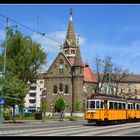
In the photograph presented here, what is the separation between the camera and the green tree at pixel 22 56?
6050cm

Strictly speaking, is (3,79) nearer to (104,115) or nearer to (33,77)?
(104,115)

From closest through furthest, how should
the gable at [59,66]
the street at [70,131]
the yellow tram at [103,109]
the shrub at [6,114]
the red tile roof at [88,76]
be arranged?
1. the street at [70,131]
2. the yellow tram at [103,109]
3. the shrub at [6,114]
4. the gable at [59,66]
5. the red tile roof at [88,76]

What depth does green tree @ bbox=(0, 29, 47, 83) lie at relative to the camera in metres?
60.5

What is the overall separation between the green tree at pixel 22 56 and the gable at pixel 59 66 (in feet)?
112

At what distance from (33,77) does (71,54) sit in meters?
47.9

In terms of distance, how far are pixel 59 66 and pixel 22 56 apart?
122ft

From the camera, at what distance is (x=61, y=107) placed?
84625 millimetres

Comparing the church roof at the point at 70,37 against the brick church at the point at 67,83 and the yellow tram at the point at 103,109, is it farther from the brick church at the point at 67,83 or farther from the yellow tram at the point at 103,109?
the yellow tram at the point at 103,109

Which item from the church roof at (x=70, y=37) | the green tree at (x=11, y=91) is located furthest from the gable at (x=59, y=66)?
the green tree at (x=11, y=91)

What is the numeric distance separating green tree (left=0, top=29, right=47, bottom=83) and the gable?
112 ft

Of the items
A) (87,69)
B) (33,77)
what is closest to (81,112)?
(87,69)

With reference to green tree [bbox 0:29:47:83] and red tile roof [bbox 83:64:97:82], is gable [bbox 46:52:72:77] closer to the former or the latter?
red tile roof [bbox 83:64:97:82]

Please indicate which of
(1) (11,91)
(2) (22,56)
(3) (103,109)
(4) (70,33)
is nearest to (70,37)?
(4) (70,33)

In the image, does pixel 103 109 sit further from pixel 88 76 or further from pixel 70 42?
pixel 70 42
